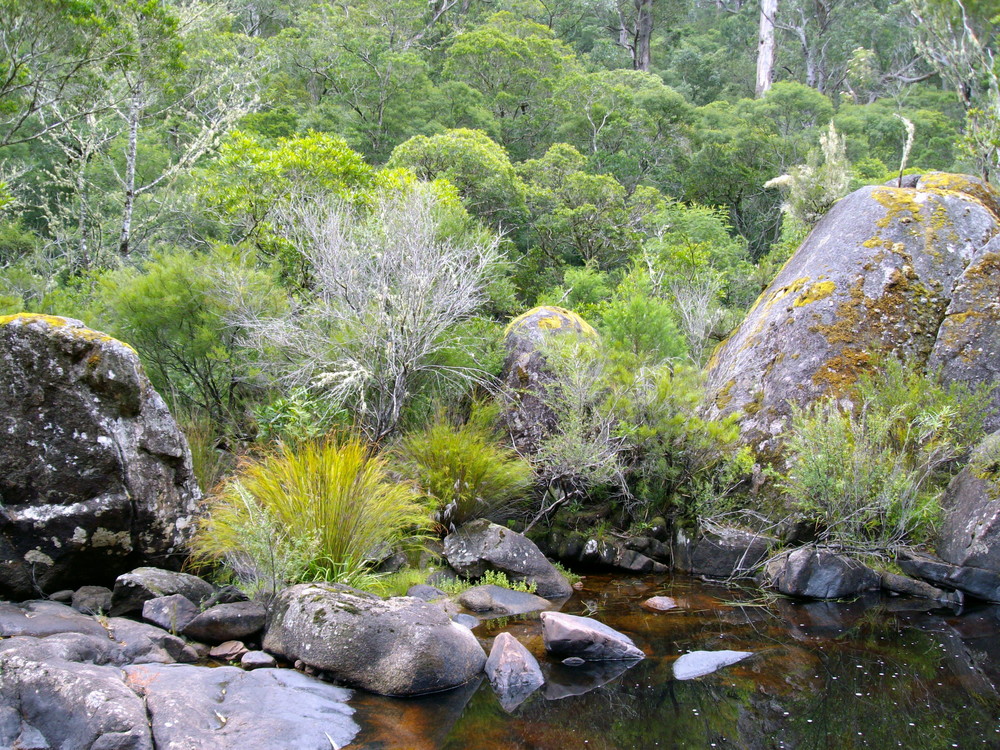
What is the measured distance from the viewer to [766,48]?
101 feet

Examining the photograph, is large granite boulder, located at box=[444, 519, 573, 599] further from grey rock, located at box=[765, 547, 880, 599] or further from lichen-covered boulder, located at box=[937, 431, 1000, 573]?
lichen-covered boulder, located at box=[937, 431, 1000, 573]

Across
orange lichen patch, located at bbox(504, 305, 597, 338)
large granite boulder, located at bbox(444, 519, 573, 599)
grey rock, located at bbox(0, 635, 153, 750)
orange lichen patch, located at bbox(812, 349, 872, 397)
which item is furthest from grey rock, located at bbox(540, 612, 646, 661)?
orange lichen patch, located at bbox(504, 305, 597, 338)

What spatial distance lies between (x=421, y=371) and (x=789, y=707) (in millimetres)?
5980

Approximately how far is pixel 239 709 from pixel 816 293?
8.06 meters

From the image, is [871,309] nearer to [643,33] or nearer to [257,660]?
[257,660]

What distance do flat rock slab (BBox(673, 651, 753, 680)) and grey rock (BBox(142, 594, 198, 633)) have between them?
3.76 m

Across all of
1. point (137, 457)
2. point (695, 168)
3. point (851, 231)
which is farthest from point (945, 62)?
point (137, 457)

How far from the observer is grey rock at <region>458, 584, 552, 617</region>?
6.96 m

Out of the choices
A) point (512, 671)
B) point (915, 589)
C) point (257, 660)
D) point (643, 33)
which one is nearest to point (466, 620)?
point (512, 671)

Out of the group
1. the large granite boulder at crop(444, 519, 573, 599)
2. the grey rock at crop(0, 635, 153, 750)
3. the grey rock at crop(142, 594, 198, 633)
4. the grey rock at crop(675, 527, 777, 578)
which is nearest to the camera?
the grey rock at crop(0, 635, 153, 750)

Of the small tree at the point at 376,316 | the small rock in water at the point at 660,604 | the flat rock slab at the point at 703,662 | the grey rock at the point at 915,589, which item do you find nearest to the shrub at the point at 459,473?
the small tree at the point at 376,316

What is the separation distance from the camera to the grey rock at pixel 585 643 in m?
5.85

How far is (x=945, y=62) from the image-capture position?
23172mm

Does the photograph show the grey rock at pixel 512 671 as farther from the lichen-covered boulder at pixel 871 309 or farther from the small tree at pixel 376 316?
the lichen-covered boulder at pixel 871 309
